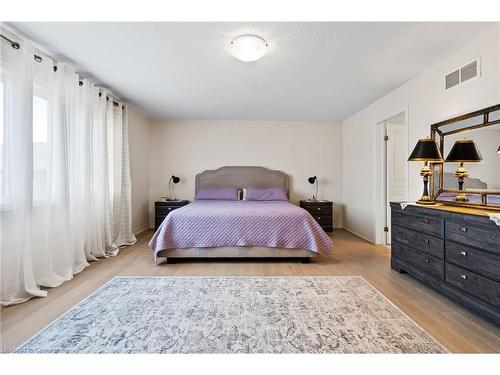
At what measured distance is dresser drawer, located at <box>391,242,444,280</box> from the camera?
7.74 ft

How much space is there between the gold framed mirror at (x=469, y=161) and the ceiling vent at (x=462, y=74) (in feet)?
1.12

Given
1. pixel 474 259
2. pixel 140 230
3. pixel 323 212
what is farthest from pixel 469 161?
pixel 140 230

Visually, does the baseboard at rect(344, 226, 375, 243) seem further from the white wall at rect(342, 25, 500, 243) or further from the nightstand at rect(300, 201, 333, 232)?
the nightstand at rect(300, 201, 333, 232)

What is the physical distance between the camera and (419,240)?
2617 millimetres

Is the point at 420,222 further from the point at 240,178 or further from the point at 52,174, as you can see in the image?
the point at 52,174

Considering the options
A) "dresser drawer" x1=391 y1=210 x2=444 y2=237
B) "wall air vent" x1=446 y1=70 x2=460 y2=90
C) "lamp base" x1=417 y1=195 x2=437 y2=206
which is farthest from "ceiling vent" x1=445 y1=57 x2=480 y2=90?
"dresser drawer" x1=391 y1=210 x2=444 y2=237

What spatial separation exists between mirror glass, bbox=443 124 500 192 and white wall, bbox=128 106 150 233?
466 centimetres

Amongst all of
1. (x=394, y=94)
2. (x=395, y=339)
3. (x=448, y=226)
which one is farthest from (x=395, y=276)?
(x=394, y=94)

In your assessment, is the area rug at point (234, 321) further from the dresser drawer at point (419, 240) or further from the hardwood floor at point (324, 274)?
the dresser drawer at point (419, 240)

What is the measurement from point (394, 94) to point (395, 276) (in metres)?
2.42

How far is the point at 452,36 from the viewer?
7.77 feet

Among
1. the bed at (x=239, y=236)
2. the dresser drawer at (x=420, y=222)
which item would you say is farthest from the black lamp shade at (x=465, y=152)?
the bed at (x=239, y=236)

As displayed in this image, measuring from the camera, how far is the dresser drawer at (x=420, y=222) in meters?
2.38

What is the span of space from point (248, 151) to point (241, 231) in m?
2.64
